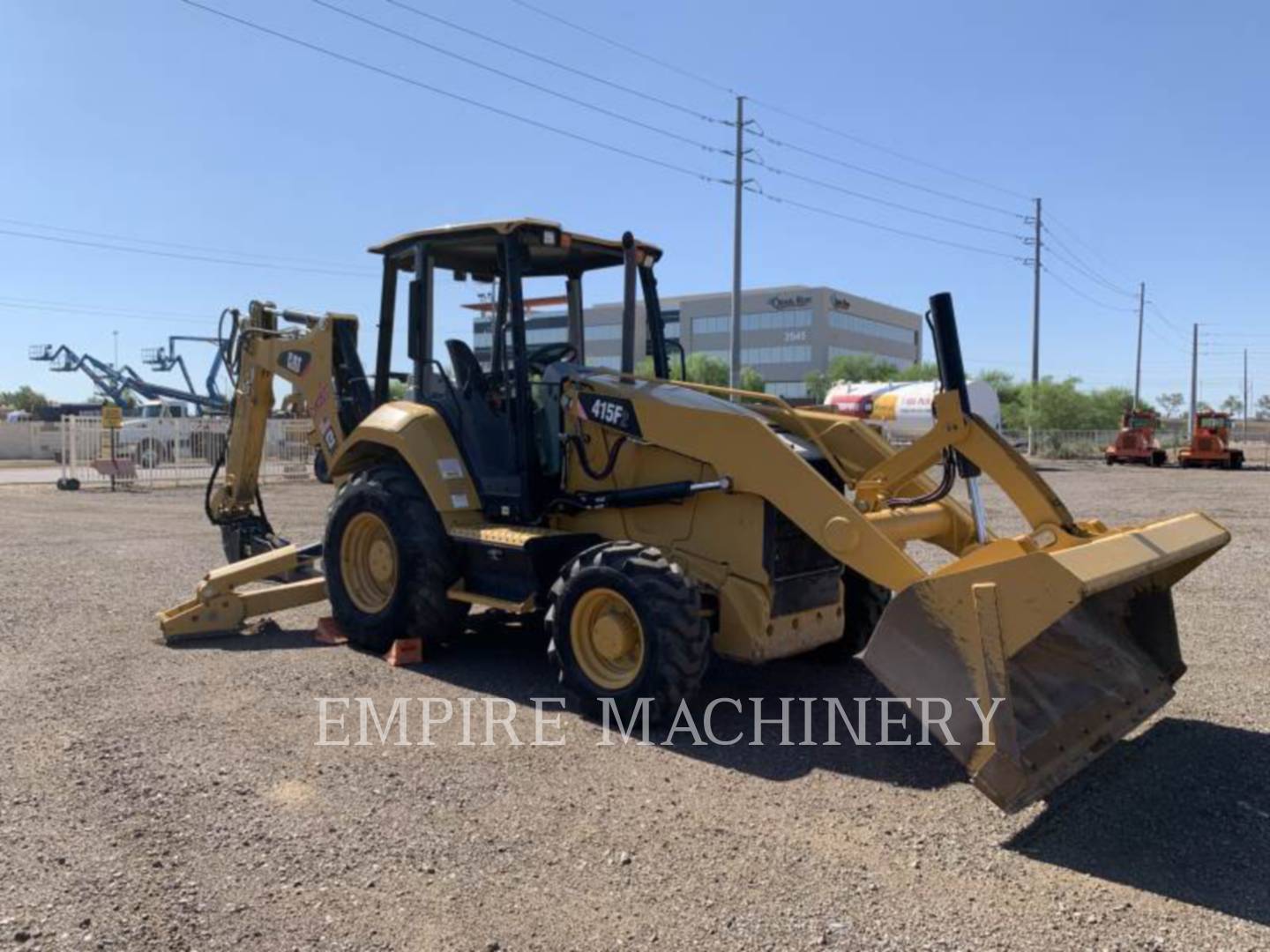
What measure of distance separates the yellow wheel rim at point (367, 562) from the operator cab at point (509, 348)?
879mm

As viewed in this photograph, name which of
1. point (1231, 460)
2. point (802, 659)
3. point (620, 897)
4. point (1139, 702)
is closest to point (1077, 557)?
point (1139, 702)

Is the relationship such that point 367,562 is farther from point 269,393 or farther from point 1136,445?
point 1136,445

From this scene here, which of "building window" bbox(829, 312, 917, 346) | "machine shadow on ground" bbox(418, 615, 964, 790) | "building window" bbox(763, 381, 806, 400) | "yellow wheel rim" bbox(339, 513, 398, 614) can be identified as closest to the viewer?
"machine shadow on ground" bbox(418, 615, 964, 790)

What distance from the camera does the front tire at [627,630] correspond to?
207 inches

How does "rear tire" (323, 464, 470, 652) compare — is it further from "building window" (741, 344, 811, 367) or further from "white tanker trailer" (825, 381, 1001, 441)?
"building window" (741, 344, 811, 367)

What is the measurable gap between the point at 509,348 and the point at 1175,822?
14.7ft

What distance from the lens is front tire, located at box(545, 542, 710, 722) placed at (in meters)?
5.25

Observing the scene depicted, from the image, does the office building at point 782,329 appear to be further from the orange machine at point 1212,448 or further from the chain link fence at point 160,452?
the chain link fence at point 160,452

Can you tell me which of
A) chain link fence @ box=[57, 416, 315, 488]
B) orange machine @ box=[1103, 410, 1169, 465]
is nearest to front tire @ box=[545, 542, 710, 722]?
chain link fence @ box=[57, 416, 315, 488]

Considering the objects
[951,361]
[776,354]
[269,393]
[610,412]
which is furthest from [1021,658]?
[776,354]

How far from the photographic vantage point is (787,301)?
89562 millimetres

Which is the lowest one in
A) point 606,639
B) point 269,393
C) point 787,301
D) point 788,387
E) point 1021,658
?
point 606,639

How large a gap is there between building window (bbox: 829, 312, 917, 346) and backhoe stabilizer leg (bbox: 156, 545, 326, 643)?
83901 millimetres

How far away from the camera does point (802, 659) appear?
7.02m
